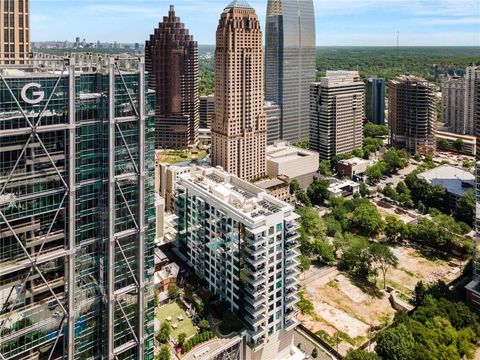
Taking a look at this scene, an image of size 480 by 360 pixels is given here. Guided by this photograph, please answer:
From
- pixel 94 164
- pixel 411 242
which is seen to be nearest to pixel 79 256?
pixel 94 164

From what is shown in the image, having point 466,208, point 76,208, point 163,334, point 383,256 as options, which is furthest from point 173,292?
point 466,208

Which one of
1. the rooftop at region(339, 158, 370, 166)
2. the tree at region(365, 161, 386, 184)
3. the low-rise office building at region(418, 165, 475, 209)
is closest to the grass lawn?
the low-rise office building at region(418, 165, 475, 209)

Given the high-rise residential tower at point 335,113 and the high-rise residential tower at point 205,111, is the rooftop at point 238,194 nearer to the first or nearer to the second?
the high-rise residential tower at point 335,113

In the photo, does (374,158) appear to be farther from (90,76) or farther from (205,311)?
(90,76)

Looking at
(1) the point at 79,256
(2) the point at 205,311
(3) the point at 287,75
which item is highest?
(3) the point at 287,75

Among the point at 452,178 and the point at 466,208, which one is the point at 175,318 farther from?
the point at 452,178

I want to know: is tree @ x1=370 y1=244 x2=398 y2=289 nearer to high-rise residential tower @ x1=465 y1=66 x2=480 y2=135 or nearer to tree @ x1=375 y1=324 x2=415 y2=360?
tree @ x1=375 y1=324 x2=415 y2=360
